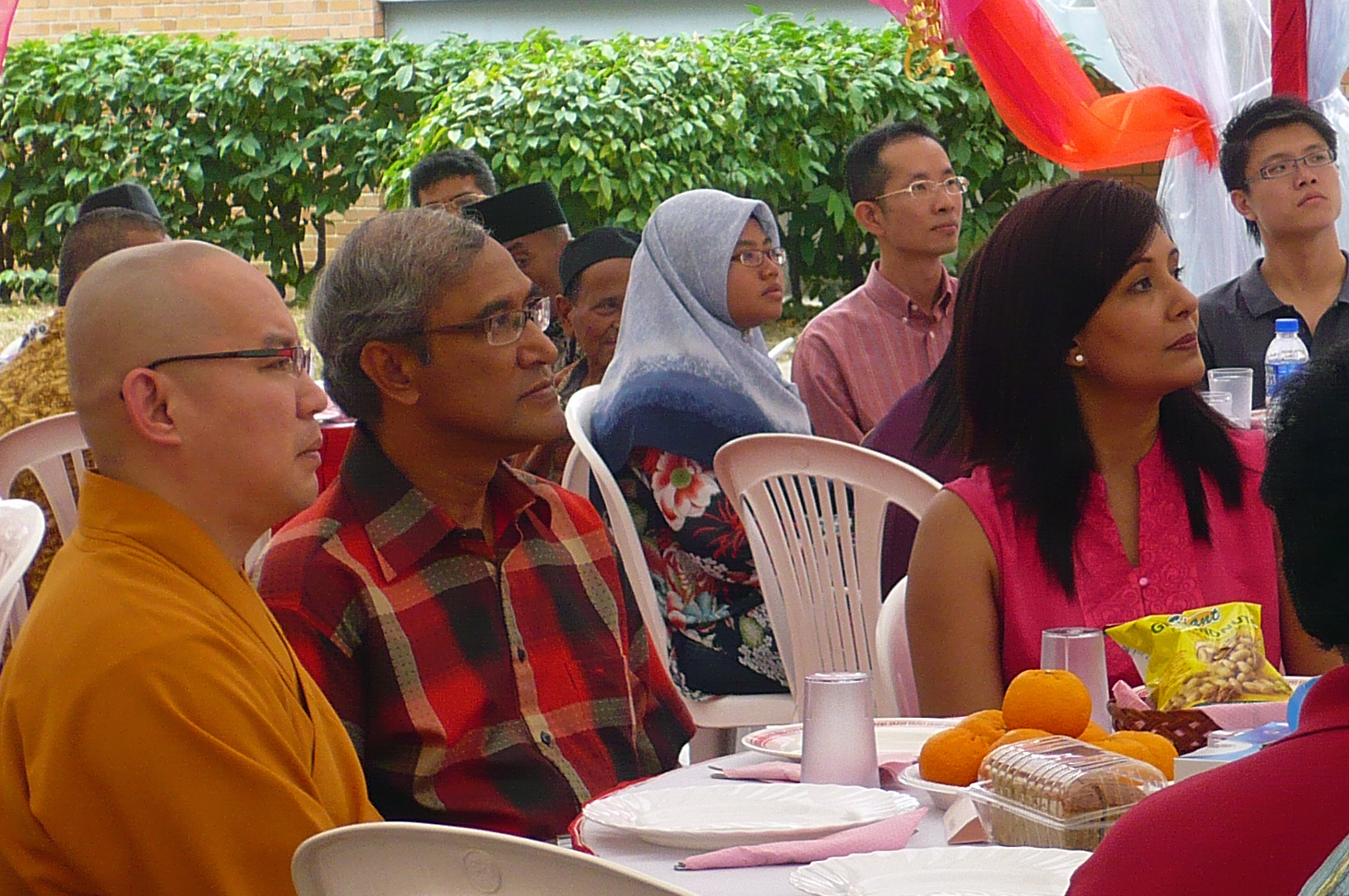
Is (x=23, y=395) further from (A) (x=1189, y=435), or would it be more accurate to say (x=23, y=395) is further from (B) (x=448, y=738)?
(A) (x=1189, y=435)

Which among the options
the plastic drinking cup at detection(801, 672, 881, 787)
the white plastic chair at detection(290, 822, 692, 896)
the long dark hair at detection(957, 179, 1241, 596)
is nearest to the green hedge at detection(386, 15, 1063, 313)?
the long dark hair at detection(957, 179, 1241, 596)

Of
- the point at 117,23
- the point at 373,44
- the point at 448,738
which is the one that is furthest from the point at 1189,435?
the point at 117,23

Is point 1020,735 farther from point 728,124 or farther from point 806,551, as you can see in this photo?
point 728,124

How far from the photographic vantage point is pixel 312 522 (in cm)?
218

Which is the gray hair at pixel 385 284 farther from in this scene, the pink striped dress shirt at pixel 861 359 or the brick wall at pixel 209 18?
the brick wall at pixel 209 18

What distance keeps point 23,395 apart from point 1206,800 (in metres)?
3.39

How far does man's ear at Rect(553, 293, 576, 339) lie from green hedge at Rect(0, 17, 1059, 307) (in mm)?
3002

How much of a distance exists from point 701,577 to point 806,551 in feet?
0.97

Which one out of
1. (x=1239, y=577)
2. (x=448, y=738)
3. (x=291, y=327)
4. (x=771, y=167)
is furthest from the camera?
(x=771, y=167)

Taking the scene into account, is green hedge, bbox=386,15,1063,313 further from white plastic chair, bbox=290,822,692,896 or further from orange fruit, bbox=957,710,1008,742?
white plastic chair, bbox=290,822,692,896

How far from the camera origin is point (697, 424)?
140 inches

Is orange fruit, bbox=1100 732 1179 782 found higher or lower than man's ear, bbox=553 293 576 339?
lower

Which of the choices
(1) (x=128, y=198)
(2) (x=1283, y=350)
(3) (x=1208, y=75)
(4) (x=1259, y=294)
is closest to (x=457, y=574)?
(2) (x=1283, y=350)

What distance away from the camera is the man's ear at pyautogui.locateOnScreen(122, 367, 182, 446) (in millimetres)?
1756
